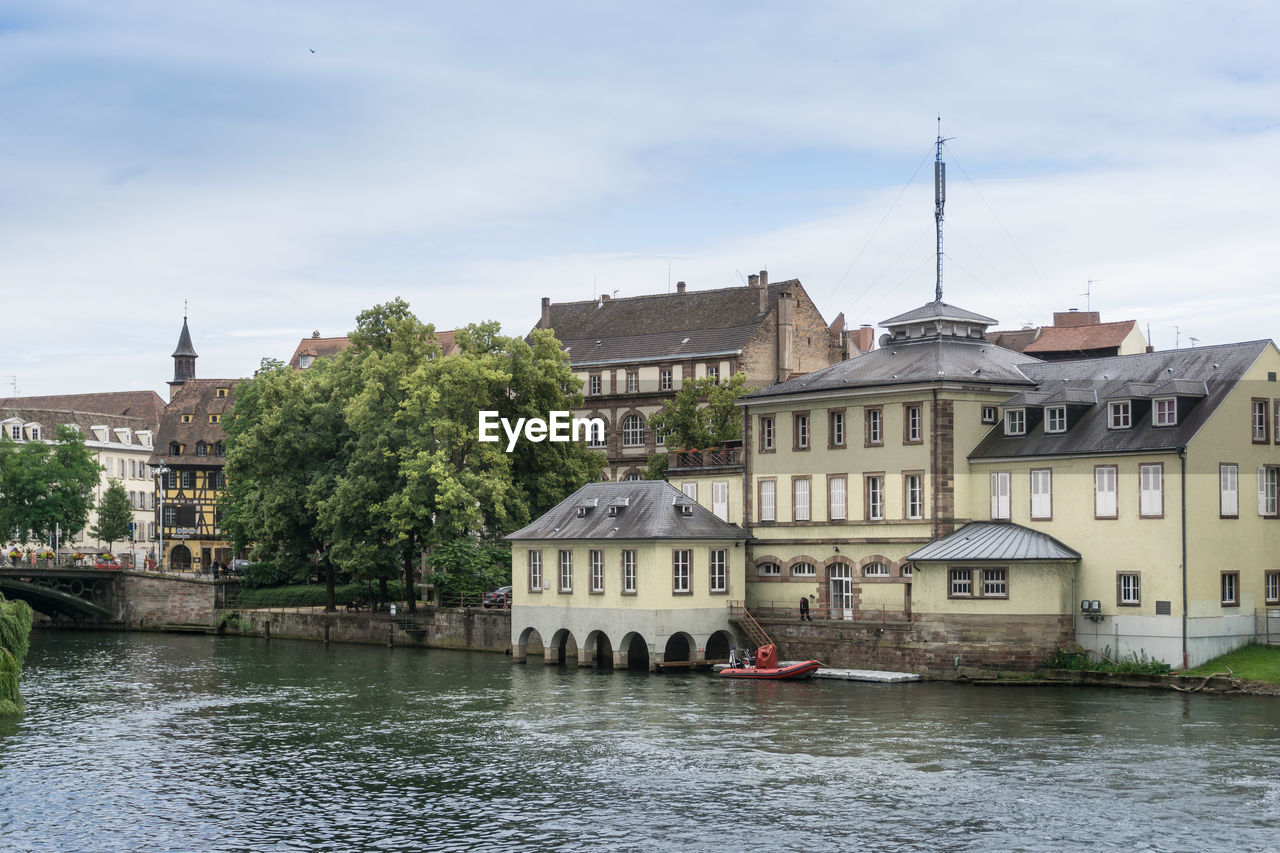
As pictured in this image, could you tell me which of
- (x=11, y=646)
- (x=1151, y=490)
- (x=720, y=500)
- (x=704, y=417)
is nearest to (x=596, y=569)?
(x=720, y=500)

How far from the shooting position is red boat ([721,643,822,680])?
70.2 metres

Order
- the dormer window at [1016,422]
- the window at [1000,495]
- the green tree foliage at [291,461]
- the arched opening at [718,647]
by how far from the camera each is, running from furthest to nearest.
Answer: the green tree foliage at [291,461] → the arched opening at [718,647] → the dormer window at [1016,422] → the window at [1000,495]

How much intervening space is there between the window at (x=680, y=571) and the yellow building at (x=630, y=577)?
44 millimetres

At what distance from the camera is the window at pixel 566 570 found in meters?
78.6

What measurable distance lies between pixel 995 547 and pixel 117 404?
134 meters

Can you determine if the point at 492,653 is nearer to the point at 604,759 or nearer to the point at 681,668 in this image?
the point at 681,668

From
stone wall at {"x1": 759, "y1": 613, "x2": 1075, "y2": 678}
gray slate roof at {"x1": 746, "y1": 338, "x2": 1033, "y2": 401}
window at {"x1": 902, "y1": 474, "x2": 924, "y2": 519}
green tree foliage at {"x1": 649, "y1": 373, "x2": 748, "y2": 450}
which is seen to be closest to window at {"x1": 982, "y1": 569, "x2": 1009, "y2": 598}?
stone wall at {"x1": 759, "y1": 613, "x2": 1075, "y2": 678}

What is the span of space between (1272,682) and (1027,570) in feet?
32.3

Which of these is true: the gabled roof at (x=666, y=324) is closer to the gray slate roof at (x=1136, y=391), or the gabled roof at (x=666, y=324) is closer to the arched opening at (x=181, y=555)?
the arched opening at (x=181, y=555)

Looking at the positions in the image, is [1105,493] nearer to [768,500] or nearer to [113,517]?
[768,500]

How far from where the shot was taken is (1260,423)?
67.8 meters

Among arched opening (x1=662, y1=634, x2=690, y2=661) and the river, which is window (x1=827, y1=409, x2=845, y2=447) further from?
the river

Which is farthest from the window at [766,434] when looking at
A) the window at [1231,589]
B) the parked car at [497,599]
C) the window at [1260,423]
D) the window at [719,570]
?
the window at [1231,589]

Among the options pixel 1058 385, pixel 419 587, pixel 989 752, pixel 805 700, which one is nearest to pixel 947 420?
pixel 1058 385
